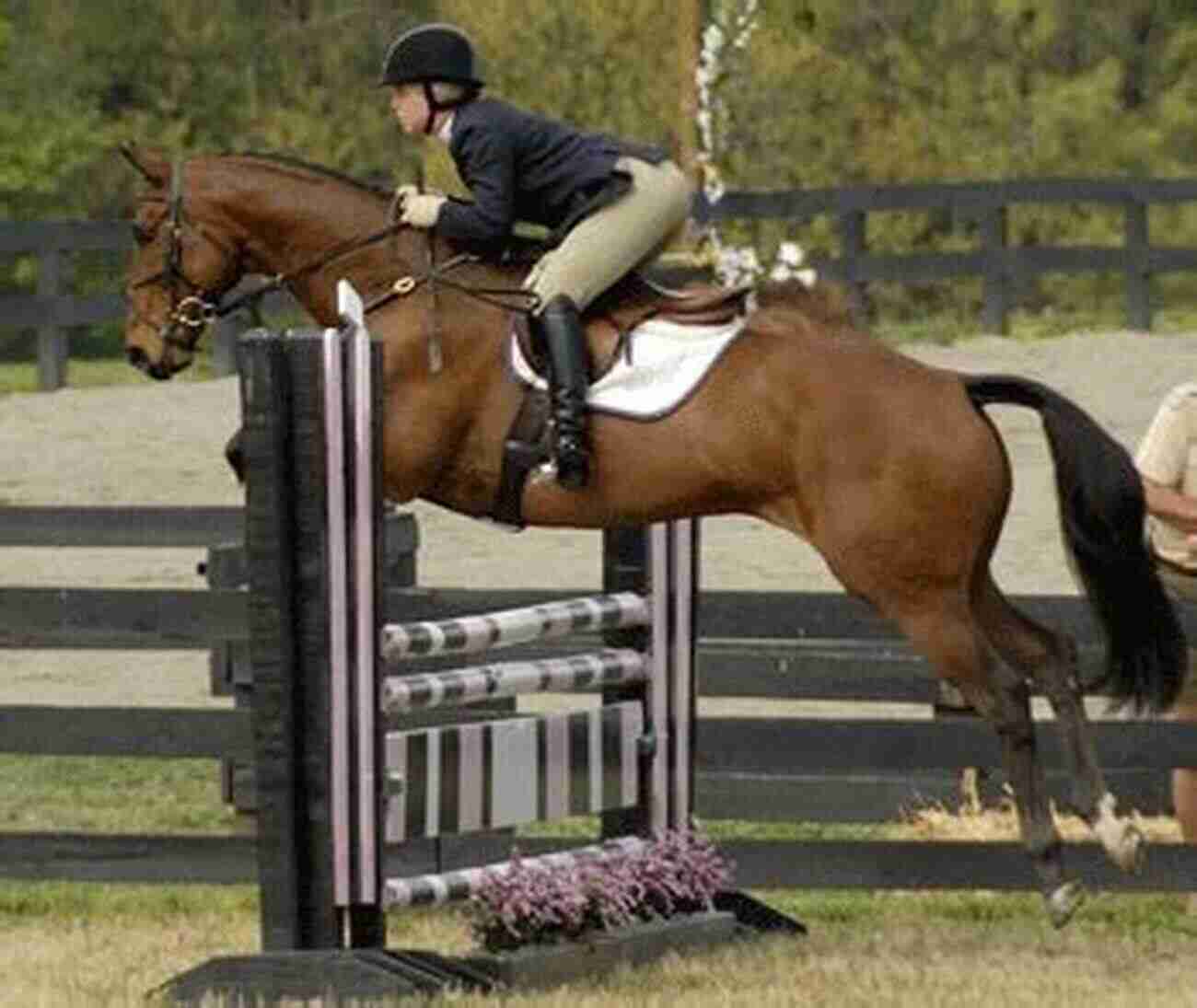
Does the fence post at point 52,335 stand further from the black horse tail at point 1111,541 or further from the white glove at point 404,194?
the black horse tail at point 1111,541

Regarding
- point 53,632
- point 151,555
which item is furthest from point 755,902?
point 151,555

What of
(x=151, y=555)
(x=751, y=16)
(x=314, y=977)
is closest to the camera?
(x=314, y=977)

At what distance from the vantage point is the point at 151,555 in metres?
23.0

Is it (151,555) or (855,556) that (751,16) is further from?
(855,556)

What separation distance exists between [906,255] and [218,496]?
391 inches

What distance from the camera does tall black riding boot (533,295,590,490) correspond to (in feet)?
37.4

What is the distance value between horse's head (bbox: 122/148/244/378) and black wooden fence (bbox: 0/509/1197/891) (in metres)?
0.87

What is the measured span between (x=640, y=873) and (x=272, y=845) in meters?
1.34

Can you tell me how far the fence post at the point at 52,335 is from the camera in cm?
3234

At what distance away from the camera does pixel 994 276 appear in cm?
3406

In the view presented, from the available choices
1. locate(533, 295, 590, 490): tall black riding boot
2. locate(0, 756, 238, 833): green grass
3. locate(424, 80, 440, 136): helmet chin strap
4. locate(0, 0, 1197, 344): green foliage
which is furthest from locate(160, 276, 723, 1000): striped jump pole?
locate(0, 0, 1197, 344): green foliage

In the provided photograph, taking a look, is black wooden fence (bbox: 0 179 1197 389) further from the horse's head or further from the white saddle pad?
the white saddle pad

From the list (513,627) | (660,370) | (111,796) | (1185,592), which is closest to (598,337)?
(660,370)

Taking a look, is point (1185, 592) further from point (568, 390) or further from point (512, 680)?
point (512, 680)
